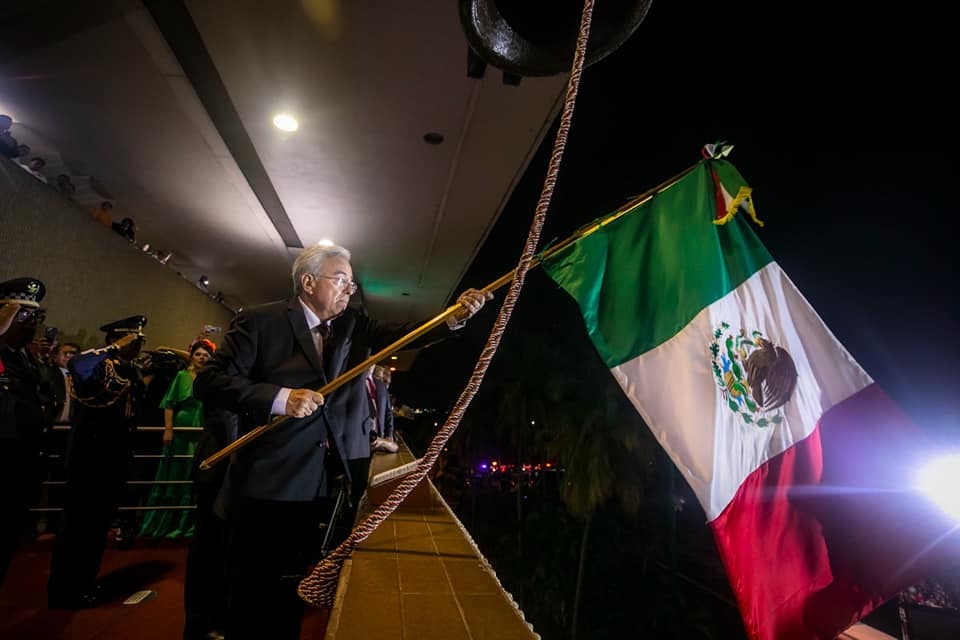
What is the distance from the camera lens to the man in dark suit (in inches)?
75.4

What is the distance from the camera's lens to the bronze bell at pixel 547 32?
61.5 inches

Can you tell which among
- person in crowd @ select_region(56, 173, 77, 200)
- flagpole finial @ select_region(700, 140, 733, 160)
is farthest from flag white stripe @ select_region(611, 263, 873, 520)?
person in crowd @ select_region(56, 173, 77, 200)

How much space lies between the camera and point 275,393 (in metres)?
1.92

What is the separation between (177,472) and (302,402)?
16.3 ft

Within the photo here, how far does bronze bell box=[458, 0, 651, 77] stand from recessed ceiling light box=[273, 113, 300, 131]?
3628mm

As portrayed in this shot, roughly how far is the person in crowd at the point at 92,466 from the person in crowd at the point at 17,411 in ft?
0.83

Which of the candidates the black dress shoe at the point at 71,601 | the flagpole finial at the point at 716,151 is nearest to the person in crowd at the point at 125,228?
the black dress shoe at the point at 71,601

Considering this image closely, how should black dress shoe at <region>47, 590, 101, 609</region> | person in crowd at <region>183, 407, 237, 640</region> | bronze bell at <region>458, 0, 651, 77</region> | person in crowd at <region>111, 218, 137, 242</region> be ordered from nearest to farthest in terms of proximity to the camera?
bronze bell at <region>458, 0, 651, 77</region> < person in crowd at <region>183, 407, 237, 640</region> < black dress shoe at <region>47, 590, 101, 609</region> < person in crowd at <region>111, 218, 137, 242</region>

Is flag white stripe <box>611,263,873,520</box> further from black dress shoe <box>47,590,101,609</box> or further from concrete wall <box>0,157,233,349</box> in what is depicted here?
concrete wall <box>0,157,233,349</box>

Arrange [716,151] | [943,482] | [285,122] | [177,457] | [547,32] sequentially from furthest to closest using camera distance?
[177,457], [285,122], [716,151], [943,482], [547,32]

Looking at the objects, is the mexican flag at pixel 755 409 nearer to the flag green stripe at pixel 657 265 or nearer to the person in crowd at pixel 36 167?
the flag green stripe at pixel 657 265

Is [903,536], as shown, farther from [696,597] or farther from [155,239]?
[696,597]

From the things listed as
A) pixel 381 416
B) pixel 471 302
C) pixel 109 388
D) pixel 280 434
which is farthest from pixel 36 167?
pixel 471 302

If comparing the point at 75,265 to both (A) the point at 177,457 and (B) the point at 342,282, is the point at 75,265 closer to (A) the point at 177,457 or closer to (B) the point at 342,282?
(A) the point at 177,457
